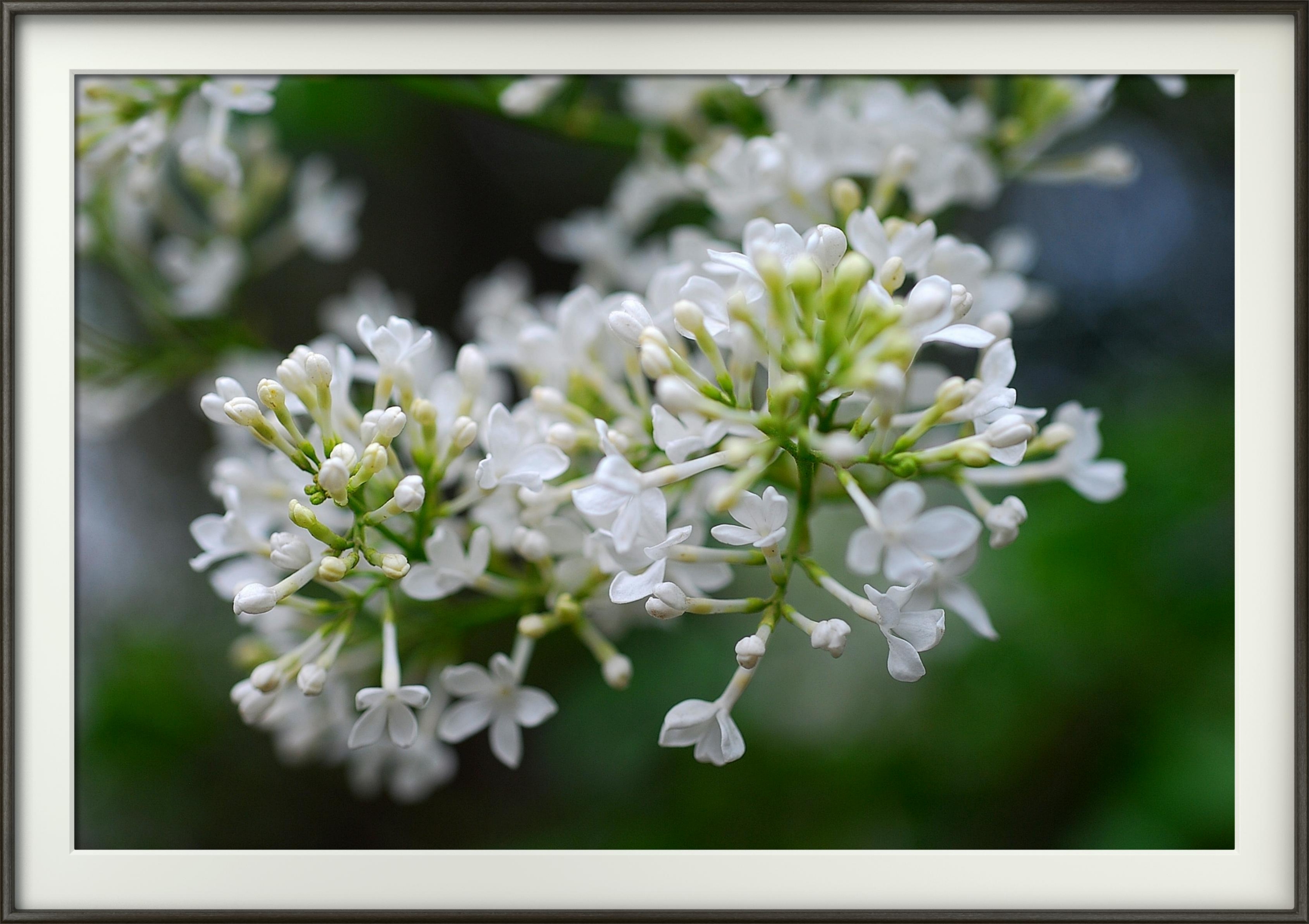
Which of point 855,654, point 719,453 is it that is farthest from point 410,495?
point 855,654

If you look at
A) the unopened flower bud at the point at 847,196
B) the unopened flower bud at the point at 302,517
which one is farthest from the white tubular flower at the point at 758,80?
the unopened flower bud at the point at 302,517

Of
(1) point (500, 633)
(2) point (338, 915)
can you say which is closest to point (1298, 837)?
(2) point (338, 915)

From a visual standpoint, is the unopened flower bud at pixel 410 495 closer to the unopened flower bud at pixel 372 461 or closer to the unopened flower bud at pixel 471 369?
the unopened flower bud at pixel 372 461

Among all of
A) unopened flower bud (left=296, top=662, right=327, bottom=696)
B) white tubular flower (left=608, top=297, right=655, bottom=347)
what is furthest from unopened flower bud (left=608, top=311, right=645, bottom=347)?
unopened flower bud (left=296, top=662, right=327, bottom=696)

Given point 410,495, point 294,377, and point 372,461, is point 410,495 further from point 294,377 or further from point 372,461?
point 294,377

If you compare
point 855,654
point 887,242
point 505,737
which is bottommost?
point 855,654

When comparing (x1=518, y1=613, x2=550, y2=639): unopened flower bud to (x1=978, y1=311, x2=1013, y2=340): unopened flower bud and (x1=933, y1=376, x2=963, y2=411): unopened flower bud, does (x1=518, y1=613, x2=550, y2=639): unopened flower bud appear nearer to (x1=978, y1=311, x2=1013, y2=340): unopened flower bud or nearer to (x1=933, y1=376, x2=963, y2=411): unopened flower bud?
(x1=933, y1=376, x2=963, y2=411): unopened flower bud

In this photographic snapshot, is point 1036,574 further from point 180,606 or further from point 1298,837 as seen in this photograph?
point 180,606
